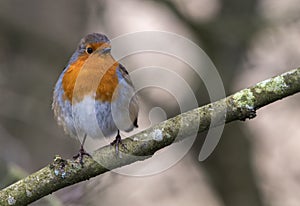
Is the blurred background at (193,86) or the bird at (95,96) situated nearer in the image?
the bird at (95,96)

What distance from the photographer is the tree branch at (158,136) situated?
300cm

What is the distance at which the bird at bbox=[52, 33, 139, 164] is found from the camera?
3.93 m

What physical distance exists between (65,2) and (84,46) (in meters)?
3.04

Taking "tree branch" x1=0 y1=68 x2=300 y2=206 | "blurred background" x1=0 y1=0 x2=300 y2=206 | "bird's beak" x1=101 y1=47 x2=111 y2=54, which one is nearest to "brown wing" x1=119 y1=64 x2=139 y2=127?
"bird's beak" x1=101 y1=47 x2=111 y2=54

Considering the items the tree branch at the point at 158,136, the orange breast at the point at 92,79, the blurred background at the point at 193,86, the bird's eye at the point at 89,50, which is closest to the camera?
the tree branch at the point at 158,136

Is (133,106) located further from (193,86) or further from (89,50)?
(193,86)

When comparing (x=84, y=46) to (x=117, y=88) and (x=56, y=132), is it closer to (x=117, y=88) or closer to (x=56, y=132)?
(x=117, y=88)

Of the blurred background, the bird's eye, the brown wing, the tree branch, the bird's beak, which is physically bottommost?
the tree branch

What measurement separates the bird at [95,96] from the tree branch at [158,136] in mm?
640

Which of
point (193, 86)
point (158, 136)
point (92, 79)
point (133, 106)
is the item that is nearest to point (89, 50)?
point (92, 79)

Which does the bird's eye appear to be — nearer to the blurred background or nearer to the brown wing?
the brown wing

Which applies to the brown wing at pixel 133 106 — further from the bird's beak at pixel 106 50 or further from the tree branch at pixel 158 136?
the tree branch at pixel 158 136

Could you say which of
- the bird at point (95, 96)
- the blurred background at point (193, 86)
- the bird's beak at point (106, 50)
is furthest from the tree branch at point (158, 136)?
the blurred background at point (193, 86)

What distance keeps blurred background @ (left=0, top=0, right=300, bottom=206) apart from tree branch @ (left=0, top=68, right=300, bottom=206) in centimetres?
220
